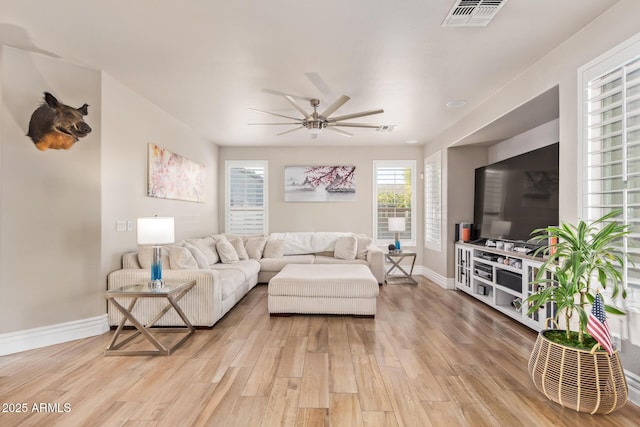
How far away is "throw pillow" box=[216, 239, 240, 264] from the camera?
5.22 meters

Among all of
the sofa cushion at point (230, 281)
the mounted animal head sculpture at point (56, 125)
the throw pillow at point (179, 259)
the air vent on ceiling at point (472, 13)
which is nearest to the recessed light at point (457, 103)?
the air vent on ceiling at point (472, 13)

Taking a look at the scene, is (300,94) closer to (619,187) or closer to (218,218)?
(619,187)

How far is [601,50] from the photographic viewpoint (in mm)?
2371

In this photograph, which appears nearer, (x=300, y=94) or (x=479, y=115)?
(x=300, y=94)

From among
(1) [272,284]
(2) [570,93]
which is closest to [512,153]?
(2) [570,93]

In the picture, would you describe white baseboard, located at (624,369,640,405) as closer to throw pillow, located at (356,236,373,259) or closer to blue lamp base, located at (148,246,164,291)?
blue lamp base, located at (148,246,164,291)

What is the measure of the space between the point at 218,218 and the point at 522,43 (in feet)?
18.9

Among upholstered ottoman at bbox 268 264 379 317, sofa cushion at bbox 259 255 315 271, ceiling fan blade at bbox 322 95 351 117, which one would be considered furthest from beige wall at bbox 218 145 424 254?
ceiling fan blade at bbox 322 95 351 117

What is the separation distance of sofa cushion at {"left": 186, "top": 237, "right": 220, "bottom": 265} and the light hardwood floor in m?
1.56

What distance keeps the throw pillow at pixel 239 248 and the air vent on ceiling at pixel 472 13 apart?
442 centimetres

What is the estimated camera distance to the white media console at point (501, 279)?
343 cm

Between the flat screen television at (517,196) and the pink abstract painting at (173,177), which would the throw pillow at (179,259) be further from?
the flat screen television at (517,196)

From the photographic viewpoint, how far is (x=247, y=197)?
6.87m

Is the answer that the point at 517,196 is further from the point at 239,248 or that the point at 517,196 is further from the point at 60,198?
the point at 60,198
